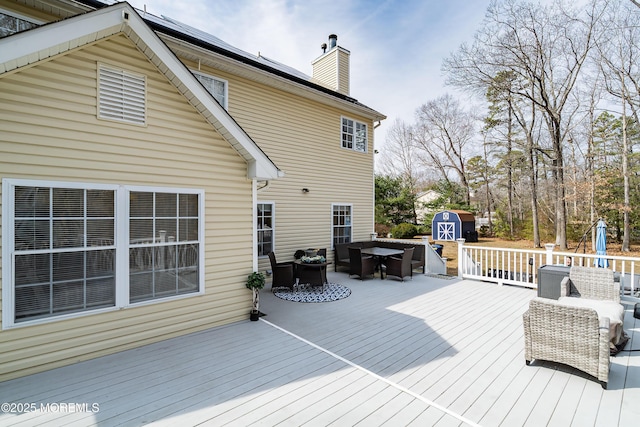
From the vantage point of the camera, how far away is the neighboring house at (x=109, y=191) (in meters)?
3.36

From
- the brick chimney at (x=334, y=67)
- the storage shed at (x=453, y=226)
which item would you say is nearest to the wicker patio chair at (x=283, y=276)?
the brick chimney at (x=334, y=67)

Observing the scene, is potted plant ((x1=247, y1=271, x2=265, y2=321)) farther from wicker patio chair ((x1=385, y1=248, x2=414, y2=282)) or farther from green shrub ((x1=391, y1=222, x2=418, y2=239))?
green shrub ((x1=391, y1=222, x2=418, y2=239))

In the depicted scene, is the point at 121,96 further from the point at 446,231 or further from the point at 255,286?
the point at 446,231

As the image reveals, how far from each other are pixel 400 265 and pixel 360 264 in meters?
1.10

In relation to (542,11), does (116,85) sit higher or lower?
lower

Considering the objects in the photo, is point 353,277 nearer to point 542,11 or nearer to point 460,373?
point 460,373

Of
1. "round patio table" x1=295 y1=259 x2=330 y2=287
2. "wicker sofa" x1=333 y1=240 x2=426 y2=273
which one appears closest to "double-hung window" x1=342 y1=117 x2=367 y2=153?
"wicker sofa" x1=333 y1=240 x2=426 y2=273

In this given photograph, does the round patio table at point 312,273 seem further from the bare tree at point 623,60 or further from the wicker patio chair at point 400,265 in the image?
the bare tree at point 623,60

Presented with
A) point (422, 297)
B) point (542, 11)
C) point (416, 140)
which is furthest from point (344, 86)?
point (416, 140)

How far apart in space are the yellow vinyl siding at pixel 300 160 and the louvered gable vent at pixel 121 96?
3.50 m

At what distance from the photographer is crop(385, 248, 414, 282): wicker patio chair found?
27.5 ft

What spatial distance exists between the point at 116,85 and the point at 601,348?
6.48 metres

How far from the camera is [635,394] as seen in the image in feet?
9.99

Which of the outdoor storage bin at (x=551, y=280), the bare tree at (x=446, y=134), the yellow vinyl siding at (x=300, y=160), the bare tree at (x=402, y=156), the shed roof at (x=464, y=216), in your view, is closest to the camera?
the outdoor storage bin at (x=551, y=280)
